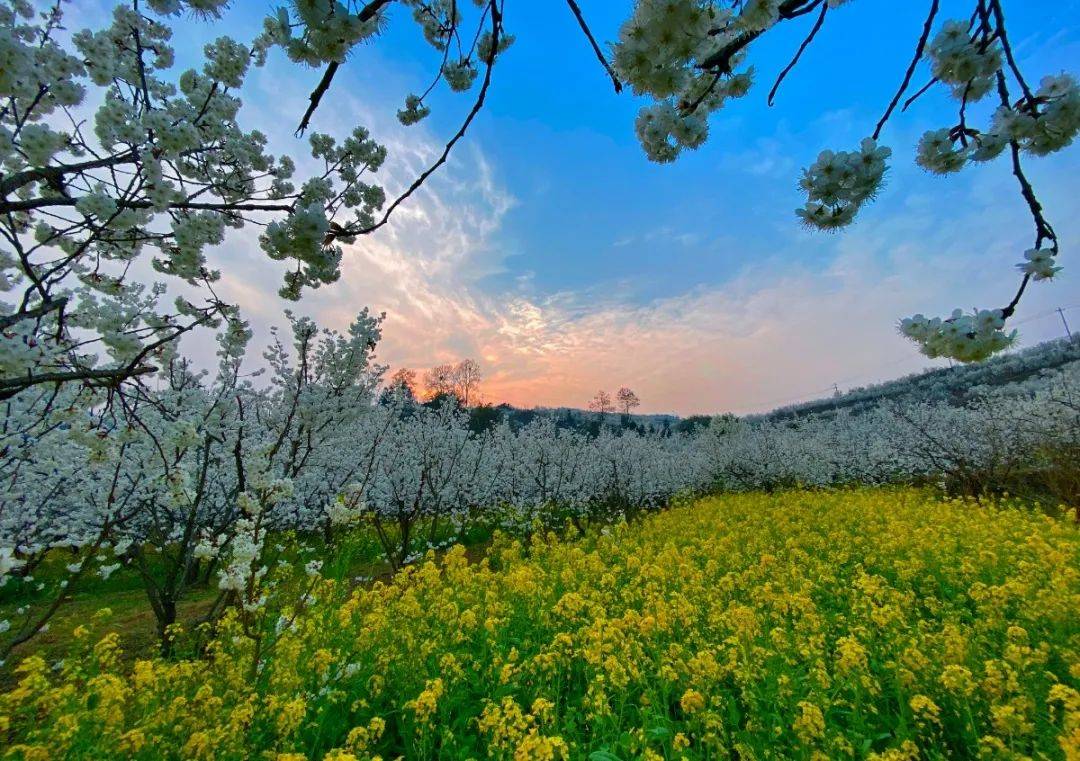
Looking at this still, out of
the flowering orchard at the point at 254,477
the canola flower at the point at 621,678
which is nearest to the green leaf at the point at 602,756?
the canola flower at the point at 621,678

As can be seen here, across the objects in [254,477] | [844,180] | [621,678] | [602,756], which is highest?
[844,180]

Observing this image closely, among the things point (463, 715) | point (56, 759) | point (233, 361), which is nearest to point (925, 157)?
point (463, 715)

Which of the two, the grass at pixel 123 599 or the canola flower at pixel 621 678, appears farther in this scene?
the grass at pixel 123 599

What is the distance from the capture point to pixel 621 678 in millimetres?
3121

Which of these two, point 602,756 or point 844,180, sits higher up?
point 844,180

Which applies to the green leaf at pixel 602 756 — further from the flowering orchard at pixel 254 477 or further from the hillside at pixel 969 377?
the hillside at pixel 969 377

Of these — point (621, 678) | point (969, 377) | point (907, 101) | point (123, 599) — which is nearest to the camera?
point (907, 101)

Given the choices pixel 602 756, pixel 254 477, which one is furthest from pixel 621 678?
pixel 254 477

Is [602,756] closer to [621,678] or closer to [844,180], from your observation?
[621,678]

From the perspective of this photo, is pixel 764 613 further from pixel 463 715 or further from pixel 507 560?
pixel 507 560

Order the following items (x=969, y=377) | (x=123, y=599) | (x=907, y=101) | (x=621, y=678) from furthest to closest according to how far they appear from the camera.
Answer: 1. (x=969, y=377)
2. (x=123, y=599)
3. (x=621, y=678)
4. (x=907, y=101)

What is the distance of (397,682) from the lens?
3.67m

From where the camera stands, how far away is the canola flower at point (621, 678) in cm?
259

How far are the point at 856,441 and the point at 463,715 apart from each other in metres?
23.7
